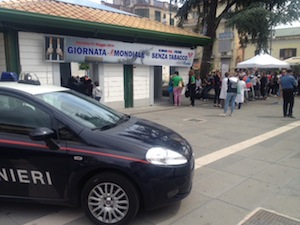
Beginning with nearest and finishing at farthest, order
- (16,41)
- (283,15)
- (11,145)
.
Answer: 1. (11,145)
2. (16,41)
3. (283,15)

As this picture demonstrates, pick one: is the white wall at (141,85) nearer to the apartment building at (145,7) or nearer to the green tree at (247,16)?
the green tree at (247,16)

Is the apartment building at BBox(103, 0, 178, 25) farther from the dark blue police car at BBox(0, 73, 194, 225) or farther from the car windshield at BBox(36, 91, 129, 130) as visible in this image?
the dark blue police car at BBox(0, 73, 194, 225)

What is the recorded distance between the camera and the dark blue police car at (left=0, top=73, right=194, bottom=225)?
3.13 metres

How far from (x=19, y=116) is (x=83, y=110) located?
76cm

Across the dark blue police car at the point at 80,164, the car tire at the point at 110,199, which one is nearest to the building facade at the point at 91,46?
the dark blue police car at the point at 80,164

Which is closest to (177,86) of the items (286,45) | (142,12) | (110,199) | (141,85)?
(141,85)

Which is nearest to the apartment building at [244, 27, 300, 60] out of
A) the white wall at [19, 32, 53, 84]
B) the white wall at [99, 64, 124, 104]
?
the white wall at [99, 64, 124, 104]

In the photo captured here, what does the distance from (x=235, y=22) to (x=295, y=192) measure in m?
13.3

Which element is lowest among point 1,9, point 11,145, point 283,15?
point 11,145

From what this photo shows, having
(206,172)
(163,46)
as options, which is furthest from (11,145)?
(163,46)

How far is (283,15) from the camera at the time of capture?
620 inches

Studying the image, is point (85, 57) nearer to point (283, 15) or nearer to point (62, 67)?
point (62, 67)

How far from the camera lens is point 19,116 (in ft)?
11.1

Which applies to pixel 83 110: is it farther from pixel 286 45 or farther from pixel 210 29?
pixel 286 45
